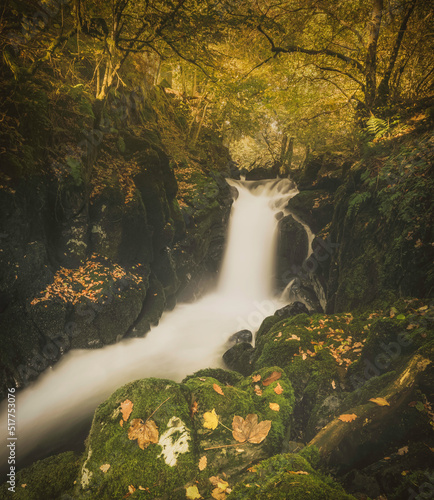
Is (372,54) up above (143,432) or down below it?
above

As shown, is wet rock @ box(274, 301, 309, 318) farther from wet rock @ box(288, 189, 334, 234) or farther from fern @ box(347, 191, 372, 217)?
wet rock @ box(288, 189, 334, 234)

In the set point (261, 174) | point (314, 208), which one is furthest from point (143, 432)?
point (261, 174)

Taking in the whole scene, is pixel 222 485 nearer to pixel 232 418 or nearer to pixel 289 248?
pixel 232 418

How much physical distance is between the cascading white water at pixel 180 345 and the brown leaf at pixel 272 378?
3561mm

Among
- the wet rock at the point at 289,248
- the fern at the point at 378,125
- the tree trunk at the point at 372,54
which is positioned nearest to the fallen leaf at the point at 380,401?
the fern at the point at 378,125

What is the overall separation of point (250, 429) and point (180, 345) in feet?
18.9

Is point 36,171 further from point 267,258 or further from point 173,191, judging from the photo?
point 267,258

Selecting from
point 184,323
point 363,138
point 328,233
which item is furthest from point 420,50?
point 184,323

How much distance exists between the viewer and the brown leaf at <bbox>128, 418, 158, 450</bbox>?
2.31 meters

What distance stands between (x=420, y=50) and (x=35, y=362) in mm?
13128

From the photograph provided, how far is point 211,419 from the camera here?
2.62 meters

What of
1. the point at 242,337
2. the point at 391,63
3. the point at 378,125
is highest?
the point at 391,63

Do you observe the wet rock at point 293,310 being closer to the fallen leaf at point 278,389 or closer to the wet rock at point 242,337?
the wet rock at point 242,337

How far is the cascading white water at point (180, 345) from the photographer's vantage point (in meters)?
4.94
